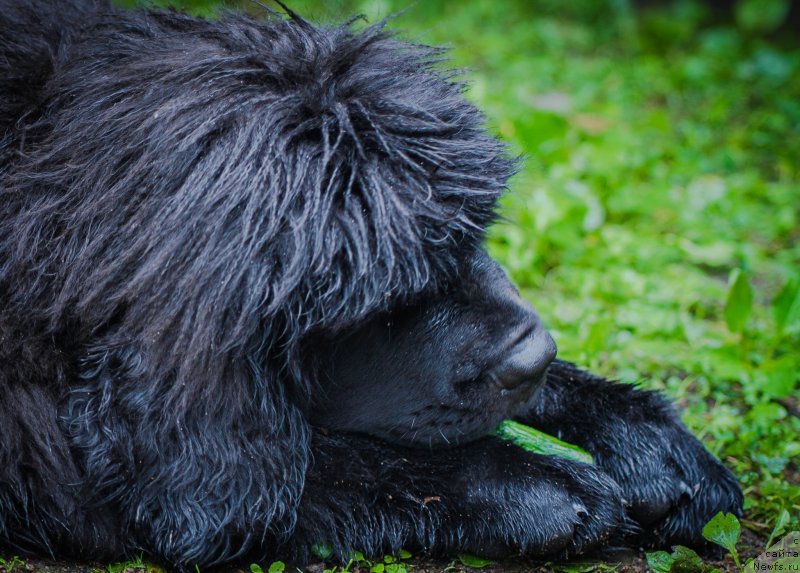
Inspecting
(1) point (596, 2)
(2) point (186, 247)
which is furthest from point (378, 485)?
(1) point (596, 2)

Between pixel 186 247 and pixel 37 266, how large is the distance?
0.48m

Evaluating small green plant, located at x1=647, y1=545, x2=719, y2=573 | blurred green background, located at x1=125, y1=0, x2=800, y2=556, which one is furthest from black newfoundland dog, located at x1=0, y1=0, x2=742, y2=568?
blurred green background, located at x1=125, y1=0, x2=800, y2=556

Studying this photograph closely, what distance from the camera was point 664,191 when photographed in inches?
229

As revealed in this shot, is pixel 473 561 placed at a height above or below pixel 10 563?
above

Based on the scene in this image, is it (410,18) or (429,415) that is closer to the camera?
(429,415)

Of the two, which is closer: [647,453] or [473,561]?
[473,561]

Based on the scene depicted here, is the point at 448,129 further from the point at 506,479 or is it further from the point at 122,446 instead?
the point at 122,446

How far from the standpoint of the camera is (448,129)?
2.78 meters

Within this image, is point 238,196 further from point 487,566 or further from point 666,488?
point 666,488

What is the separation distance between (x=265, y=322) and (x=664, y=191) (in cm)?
402

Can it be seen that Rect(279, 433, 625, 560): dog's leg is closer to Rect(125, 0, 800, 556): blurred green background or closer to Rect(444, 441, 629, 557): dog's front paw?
Rect(444, 441, 629, 557): dog's front paw

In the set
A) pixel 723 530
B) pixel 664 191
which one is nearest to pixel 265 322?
pixel 723 530

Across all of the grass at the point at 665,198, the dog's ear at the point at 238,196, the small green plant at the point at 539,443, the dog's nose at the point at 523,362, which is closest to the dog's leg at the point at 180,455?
the dog's ear at the point at 238,196

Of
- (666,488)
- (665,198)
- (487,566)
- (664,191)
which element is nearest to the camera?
(487,566)
